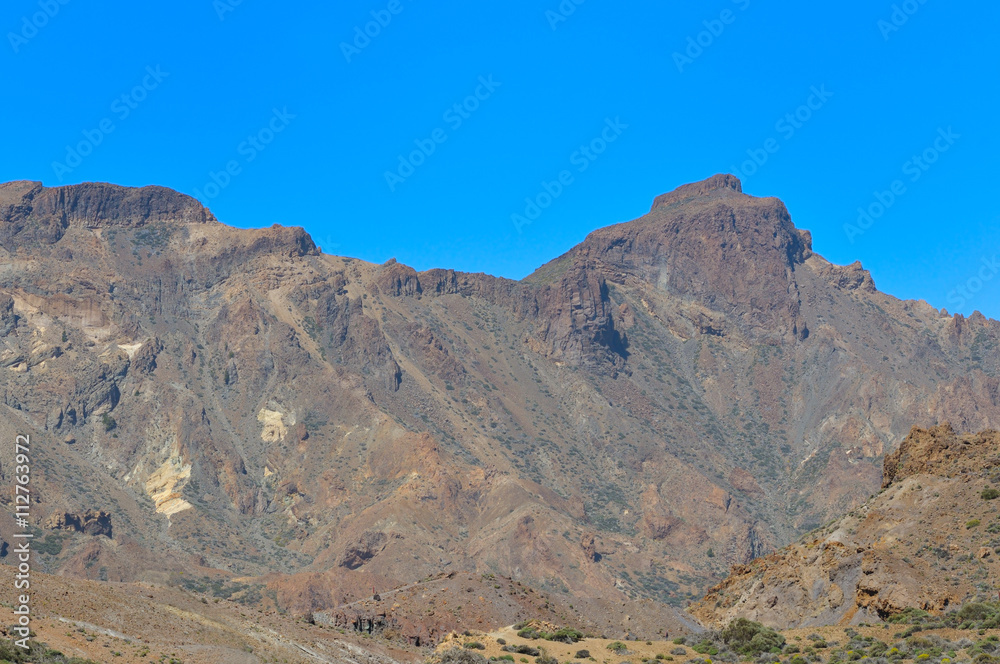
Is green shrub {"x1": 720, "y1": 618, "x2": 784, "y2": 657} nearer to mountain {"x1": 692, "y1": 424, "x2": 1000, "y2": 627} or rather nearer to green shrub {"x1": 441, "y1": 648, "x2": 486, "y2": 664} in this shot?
mountain {"x1": 692, "y1": 424, "x2": 1000, "y2": 627}

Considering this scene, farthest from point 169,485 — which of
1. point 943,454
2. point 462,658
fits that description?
point 462,658

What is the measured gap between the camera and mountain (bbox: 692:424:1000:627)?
58.3 m

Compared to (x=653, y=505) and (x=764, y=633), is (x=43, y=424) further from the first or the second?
(x=764, y=633)

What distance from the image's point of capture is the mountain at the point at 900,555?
191 ft

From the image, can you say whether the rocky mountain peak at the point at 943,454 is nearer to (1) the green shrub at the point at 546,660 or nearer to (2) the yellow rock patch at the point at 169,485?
(1) the green shrub at the point at 546,660

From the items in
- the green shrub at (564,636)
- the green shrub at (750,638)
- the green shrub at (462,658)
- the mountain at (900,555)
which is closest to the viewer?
the green shrub at (462,658)

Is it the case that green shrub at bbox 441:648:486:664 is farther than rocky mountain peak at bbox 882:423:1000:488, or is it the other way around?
rocky mountain peak at bbox 882:423:1000:488

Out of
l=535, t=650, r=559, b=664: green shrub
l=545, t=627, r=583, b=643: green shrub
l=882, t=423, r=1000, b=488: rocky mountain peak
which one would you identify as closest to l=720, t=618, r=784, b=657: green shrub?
l=545, t=627, r=583, b=643: green shrub

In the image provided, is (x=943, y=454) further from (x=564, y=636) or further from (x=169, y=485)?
(x=169, y=485)

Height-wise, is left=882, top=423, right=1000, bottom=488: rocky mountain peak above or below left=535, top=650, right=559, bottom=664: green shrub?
above

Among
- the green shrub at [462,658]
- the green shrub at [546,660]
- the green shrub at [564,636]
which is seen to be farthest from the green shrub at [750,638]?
the green shrub at [462,658]

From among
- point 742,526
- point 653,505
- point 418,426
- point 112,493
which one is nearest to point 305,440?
point 418,426

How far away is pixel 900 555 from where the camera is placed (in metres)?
64.2

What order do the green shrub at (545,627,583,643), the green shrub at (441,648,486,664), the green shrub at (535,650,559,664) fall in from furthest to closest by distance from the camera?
the green shrub at (545,627,583,643)
the green shrub at (535,650,559,664)
the green shrub at (441,648,486,664)
